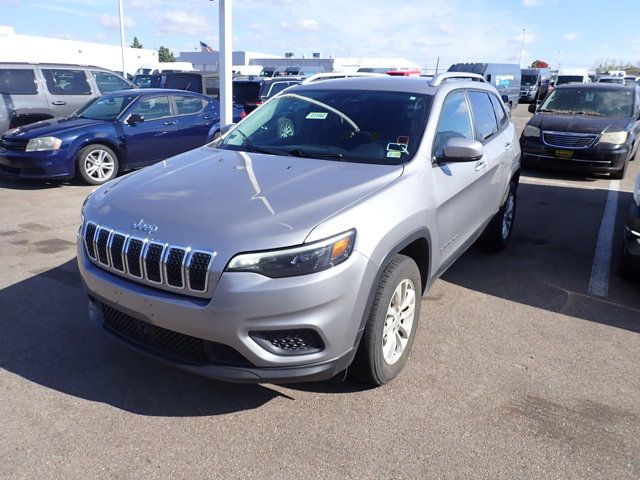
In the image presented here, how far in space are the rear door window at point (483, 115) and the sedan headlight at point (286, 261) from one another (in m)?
2.60

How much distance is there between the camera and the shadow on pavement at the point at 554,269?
4.36m

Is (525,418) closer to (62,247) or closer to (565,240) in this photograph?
(565,240)

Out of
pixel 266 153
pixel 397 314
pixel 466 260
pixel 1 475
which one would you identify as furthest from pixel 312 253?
pixel 466 260

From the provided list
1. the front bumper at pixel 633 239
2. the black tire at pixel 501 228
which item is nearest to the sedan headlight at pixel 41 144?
the black tire at pixel 501 228

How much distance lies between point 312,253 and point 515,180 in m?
4.11

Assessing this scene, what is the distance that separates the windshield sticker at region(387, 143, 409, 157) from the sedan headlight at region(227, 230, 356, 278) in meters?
1.25

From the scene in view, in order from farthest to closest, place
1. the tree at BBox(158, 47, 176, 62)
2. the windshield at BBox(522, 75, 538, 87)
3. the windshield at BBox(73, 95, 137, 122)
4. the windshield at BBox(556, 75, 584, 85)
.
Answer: the tree at BBox(158, 47, 176, 62) → the windshield at BBox(556, 75, 584, 85) → the windshield at BBox(522, 75, 538, 87) → the windshield at BBox(73, 95, 137, 122)

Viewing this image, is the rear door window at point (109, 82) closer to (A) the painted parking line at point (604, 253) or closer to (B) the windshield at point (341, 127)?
(B) the windshield at point (341, 127)

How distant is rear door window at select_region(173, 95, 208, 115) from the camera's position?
379 inches

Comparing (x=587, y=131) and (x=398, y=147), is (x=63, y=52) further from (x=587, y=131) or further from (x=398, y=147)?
(x=398, y=147)

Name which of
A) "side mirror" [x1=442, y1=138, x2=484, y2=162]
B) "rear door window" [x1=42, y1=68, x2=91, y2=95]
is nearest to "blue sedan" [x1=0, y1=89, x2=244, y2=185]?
"rear door window" [x1=42, y1=68, x2=91, y2=95]

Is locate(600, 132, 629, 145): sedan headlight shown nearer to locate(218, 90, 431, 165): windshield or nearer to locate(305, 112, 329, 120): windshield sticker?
locate(218, 90, 431, 165): windshield

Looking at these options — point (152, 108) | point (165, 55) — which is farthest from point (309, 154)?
point (165, 55)

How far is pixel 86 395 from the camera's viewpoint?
9.96 ft
